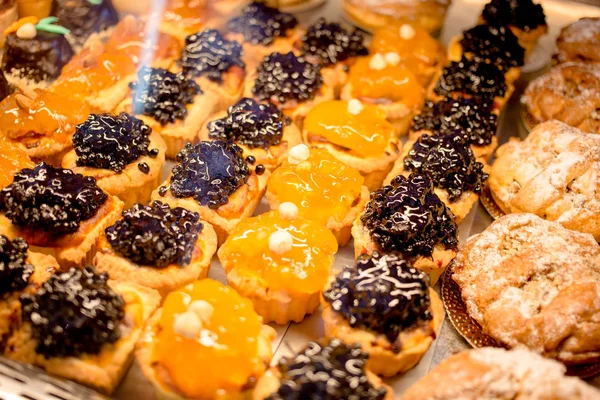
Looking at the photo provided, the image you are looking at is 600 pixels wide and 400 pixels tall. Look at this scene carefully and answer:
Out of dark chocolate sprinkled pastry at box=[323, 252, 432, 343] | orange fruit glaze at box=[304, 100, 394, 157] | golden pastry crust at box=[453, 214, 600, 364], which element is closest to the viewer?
dark chocolate sprinkled pastry at box=[323, 252, 432, 343]

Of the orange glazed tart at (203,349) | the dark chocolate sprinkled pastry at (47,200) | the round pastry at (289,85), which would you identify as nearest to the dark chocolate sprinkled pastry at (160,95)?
the round pastry at (289,85)

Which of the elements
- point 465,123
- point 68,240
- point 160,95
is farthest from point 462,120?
point 68,240

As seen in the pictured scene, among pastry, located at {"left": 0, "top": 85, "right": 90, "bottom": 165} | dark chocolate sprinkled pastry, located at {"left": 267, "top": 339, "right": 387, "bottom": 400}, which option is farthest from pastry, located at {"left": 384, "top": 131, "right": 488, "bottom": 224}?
pastry, located at {"left": 0, "top": 85, "right": 90, "bottom": 165}

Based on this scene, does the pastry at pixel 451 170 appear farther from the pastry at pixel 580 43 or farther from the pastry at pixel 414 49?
the pastry at pixel 580 43

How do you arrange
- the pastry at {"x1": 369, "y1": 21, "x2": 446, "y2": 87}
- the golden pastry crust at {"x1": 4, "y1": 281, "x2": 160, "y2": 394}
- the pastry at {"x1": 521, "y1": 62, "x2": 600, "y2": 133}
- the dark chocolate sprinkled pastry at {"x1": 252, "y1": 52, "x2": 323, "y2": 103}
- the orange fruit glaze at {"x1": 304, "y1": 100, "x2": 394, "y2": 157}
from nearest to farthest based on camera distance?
the golden pastry crust at {"x1": 4, "y1": 281, "x2": 160, "y2": 394}
the orange fruit glaze at {"x1": 304, "y1": 100, "x2": 394, "y2": 157}
the pastry at {"x1": 521, "y1": 62, "x2": 600, "y2": 133}
the dark chocolate sprinkled pastry at {"x1": 252, "y1": 52, "x2": 323, "y2": 103}
the pastry at {"x1": 369, "y1": 21, "x2": 446, "y2": 87}

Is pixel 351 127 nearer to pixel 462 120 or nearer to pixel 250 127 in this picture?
pixel 250 127

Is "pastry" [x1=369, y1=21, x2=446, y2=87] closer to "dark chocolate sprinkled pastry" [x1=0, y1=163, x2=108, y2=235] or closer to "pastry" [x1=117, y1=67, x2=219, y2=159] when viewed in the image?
"pastry" [x1=117, y1=67, x2=219, y2=159]

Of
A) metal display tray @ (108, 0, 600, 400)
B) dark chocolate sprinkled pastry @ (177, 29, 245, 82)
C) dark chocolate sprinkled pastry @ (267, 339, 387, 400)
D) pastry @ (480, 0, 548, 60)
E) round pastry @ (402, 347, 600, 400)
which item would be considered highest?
pastry @ (480, 0, 548, 60)
